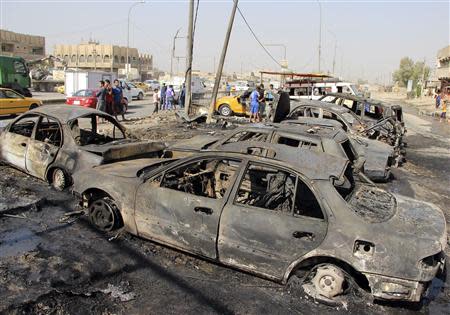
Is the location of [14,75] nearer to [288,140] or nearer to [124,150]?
[124,150]

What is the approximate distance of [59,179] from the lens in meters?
6.90

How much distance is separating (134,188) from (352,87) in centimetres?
2033

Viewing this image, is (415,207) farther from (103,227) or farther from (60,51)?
(60,51)

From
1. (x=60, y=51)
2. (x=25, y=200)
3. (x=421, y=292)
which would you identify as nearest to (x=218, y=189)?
(x=421, y=292)

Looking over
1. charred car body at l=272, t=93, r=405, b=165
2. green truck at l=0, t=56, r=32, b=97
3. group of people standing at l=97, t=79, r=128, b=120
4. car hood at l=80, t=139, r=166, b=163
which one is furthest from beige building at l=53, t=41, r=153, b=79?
car hood at l=80, t=139, r=166, b=163

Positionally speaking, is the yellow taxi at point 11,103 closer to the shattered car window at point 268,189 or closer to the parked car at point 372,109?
the parked car at point 372,109

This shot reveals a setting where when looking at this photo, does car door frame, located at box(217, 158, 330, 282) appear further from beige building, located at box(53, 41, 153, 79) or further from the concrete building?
beige building, located at box(53, 41, 153, 79)

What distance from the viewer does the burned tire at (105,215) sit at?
5.19m

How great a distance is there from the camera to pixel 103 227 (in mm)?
5285

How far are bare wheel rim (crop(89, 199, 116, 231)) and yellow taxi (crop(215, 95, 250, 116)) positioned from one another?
16083 mm

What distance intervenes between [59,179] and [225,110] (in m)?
14.8

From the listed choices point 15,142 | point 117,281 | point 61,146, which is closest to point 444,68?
point 61,146

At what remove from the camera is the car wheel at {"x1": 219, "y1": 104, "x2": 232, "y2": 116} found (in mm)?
21141

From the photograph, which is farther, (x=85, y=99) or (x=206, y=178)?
(x=85, y=99)
